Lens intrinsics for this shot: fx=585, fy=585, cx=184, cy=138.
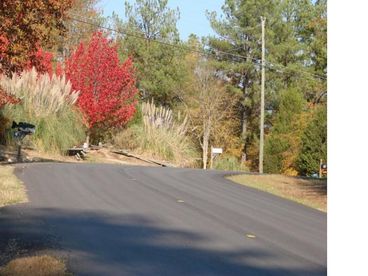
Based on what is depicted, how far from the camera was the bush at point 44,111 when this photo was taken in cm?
2183

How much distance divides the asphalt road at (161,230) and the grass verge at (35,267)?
157mm

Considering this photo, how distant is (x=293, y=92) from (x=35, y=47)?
25.4 metres

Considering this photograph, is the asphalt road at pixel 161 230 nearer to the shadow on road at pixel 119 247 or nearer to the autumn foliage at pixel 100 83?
the shadow on road at pixel 119 247

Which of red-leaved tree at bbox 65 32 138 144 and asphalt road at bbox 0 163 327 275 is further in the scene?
red-leaved tree at bbox 65 32 138 144

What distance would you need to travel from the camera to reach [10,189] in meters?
10.9

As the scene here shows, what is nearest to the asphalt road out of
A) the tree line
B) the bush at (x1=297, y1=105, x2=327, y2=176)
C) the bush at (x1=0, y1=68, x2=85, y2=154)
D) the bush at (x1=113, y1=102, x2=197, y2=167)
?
the bush at (x1=0, y1=68, x2=85, y2=154)

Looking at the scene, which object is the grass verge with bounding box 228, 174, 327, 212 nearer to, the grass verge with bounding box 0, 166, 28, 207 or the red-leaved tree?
the grass verge with bounding box 0, 166, 28, 207

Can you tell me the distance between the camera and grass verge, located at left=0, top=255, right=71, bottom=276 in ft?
17.5

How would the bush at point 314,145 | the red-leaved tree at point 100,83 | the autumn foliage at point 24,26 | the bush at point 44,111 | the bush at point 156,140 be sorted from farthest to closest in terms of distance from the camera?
the bush at point 314,145
the bush at point 156,140
the red-leaved tree at point 100,83
the bush at point 44,111
the autumn foliage at point 24,26

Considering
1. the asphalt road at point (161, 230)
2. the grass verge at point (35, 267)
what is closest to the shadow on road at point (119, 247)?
the asphalt road at point (161, 230)

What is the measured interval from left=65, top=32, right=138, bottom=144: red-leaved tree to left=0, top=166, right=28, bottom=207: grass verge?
522 inches
